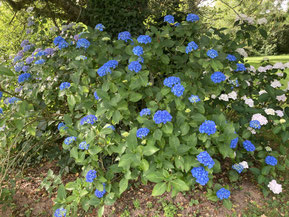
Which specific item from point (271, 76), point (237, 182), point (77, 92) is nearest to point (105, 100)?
point (77, 92)

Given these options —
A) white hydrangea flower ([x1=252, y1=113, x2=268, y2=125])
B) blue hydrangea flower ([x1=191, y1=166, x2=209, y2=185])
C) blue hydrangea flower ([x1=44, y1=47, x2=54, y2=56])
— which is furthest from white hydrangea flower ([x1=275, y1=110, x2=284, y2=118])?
blue hydrangea flower ([x1=44, y1=47, x2=54, y2=56])

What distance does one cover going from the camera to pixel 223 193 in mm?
1915

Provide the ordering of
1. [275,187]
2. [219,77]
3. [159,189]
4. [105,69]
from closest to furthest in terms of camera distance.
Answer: [159,189] < [105,69] < [219,77] < [275,187]

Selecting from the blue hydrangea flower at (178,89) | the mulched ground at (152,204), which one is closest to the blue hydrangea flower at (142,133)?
the blue hydrangea flower at (178,89)

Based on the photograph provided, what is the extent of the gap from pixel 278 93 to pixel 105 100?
6.57 feet

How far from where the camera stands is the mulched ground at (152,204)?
217cm

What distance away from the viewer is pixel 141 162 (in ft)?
5.00

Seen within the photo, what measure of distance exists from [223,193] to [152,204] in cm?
77

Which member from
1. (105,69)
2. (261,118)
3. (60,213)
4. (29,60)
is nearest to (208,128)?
(105,69)

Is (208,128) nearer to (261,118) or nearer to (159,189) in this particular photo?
(159,189)

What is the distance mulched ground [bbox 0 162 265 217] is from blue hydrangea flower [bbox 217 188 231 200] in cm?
33

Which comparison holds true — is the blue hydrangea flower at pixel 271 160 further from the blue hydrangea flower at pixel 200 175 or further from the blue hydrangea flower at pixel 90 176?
the blue hydrangea flower at pixel 90 176

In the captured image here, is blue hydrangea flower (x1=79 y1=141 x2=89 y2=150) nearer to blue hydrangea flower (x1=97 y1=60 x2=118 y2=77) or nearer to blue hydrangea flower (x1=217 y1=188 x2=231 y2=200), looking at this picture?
blue hydrangea flower (x1=97 y1=60 x2=118 y2=77)

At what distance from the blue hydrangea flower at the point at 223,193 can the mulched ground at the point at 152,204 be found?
328mm
